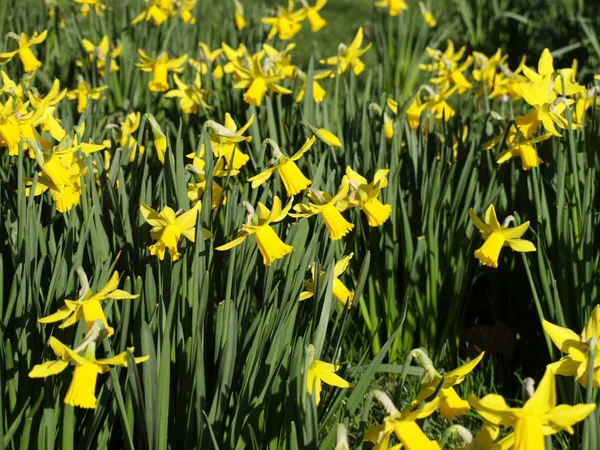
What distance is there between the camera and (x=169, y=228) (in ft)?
4.91

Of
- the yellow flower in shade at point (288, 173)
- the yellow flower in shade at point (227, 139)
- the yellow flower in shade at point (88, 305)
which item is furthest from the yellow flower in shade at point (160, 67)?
the yellow flower in shade at point (88, 305)

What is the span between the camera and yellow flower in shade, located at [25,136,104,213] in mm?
1646

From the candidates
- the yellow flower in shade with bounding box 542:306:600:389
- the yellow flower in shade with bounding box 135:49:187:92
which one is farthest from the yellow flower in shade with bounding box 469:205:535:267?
the yellow flower in shade with bounding box 135:49:187:92

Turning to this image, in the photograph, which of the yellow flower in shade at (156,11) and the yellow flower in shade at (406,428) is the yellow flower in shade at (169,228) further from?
the yellow flower in shade at (156,11)

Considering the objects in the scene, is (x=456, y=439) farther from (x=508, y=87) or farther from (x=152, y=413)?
(x=508, y=87)

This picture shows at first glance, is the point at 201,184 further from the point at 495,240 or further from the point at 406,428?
the point at 406,428

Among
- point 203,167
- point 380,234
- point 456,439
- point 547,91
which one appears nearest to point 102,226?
point 203,167

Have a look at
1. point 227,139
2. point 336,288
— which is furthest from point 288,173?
point 336,288

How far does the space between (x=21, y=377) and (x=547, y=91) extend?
1.43 metres

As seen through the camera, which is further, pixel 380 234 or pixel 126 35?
pixel 126 35

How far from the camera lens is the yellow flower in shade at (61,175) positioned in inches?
64.8

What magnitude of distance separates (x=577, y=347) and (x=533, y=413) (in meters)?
0.26

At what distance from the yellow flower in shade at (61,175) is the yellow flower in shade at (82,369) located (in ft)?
1.66

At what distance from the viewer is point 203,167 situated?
69.4 inches
